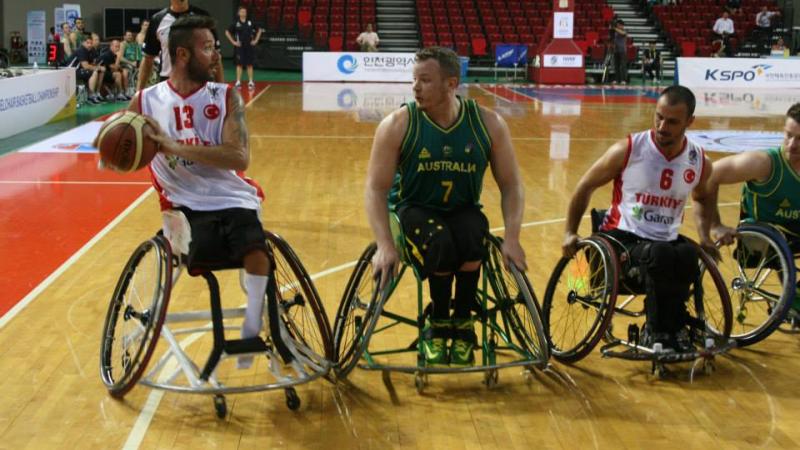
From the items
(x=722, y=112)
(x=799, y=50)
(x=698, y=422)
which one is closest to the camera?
(x=698, y=422)

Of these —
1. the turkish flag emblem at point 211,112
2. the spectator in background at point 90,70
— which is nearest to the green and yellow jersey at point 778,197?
the turkish flag emblem at point 211,112

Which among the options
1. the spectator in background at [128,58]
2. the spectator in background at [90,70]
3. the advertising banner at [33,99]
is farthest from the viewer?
the spectator in background at [128,58]

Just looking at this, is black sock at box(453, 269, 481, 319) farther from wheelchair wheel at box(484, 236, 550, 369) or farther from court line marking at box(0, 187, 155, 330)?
court line marking at box(0, 187, 155, 330)

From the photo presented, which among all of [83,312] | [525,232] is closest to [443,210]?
[83,312]

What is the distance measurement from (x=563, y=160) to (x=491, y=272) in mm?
6364

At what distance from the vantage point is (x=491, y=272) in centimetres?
377

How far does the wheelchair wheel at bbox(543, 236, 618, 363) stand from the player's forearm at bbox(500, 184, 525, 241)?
325 millimetres

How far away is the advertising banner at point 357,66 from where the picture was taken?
20.9 m

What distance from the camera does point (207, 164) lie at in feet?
11.7

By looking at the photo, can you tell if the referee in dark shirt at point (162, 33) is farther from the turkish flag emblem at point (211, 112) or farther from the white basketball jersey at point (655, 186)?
the white basketball jersey at point (655, 186)

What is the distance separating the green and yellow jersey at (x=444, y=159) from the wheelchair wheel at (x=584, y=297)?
54cm

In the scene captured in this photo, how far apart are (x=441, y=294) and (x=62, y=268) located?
8.95 feet

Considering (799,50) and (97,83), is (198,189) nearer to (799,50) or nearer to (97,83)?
(97,83)

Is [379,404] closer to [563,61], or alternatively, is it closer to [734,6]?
[563,61]
